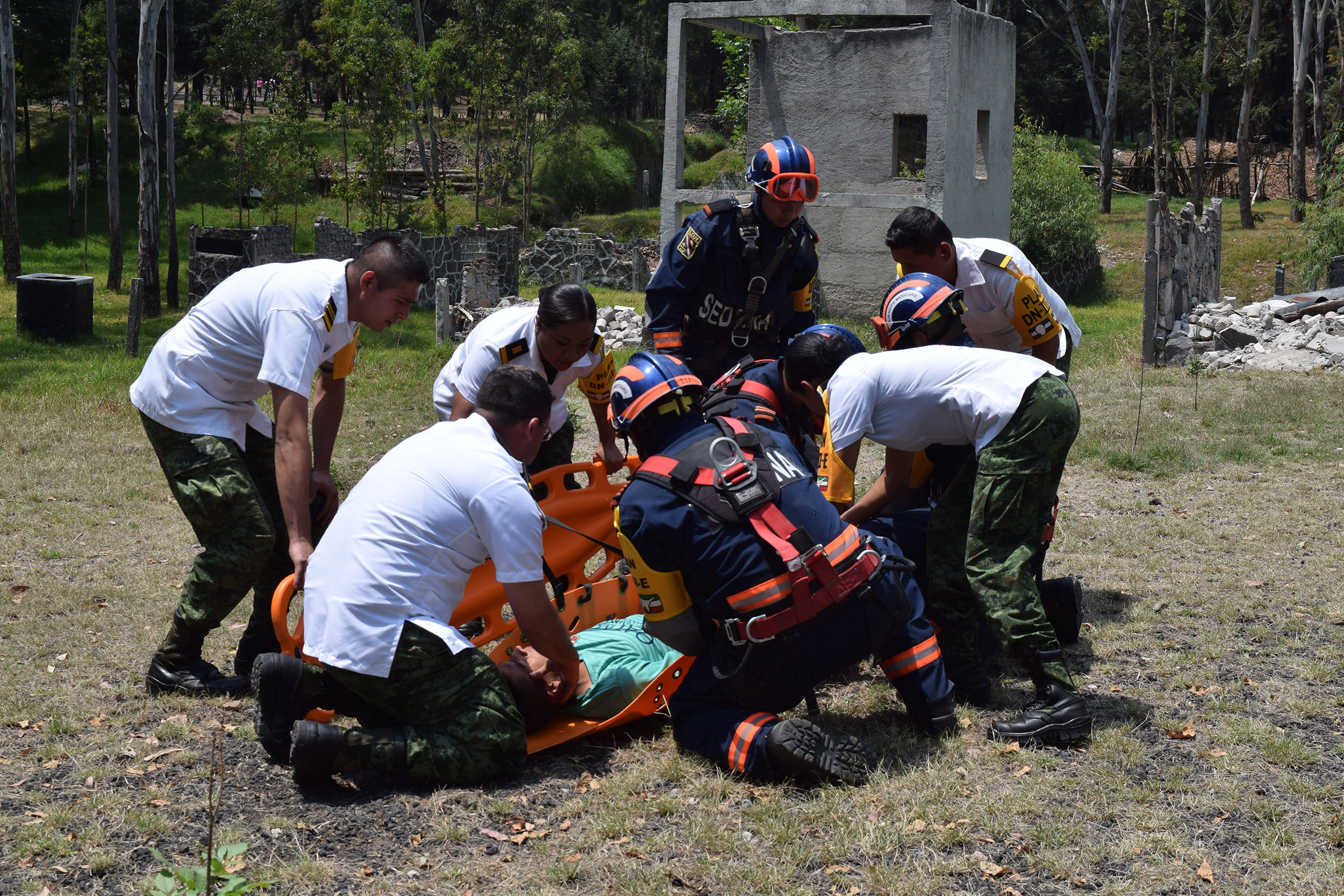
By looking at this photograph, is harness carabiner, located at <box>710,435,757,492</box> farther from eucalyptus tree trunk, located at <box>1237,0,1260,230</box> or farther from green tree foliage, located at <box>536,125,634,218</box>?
green tree foliage, located at <box>536,125,634,218</box>

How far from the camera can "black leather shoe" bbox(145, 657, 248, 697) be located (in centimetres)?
461

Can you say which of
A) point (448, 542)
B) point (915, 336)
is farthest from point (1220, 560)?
point (448, 542)

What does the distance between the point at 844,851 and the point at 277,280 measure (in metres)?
2.95

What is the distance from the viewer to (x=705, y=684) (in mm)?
3930

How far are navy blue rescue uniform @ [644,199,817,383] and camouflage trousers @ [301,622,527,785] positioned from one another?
2.30m

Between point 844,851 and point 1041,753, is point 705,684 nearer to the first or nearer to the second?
point 844,851

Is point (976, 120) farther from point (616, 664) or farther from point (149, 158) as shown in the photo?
point (616, 664)

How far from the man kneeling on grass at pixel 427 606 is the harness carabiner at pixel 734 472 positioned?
583mm

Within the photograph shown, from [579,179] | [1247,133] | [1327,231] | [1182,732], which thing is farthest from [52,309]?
[1247,133]

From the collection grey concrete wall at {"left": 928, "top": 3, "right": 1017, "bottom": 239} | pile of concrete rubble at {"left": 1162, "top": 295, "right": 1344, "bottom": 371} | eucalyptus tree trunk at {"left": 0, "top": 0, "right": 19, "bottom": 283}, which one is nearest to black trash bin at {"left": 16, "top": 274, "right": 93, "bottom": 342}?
eucalyptus tree trunk at {"left": 0, "top": 0, "right": 19, "bottom": 283}

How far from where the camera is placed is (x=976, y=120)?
54.9ft

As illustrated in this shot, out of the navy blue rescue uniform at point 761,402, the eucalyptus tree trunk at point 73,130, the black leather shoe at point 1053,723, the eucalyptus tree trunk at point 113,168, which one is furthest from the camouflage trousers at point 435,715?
the eucalyptus tree trunk at point 73,130

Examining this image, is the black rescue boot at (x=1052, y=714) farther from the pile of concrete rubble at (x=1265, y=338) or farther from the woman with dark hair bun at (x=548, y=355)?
the pile of concrete rubble at (x=1265, y=338)

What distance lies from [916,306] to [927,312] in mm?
48
